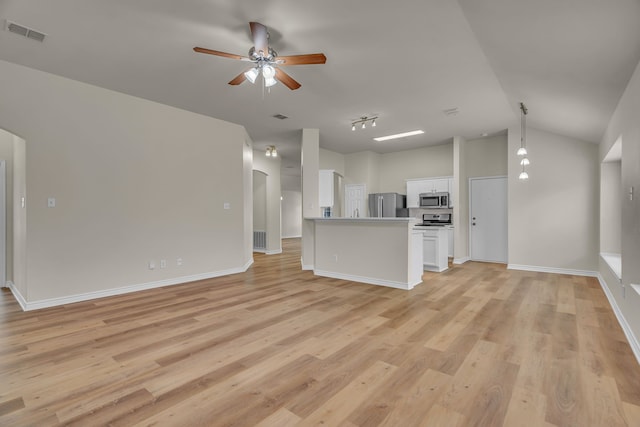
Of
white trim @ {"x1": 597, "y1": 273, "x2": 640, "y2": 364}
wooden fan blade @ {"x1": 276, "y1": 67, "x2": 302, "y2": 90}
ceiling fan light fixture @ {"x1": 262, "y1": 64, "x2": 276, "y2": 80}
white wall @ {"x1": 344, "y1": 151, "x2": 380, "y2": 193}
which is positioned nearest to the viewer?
white trim @ {"x1": 597, "y1": 273, "x2": 640, "y2": 364}

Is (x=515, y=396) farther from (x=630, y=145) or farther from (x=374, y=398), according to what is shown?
(x=630, y=145)

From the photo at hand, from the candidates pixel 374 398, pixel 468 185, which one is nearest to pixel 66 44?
pixel 374 398

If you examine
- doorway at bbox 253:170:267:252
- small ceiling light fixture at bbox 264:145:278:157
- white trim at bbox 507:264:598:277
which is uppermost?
small ceiling light fixture at bbox 264:145:278:157

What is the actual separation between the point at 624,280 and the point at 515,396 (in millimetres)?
2350

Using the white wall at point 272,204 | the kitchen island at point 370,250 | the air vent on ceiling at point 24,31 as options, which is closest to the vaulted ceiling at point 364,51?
the air vent on ceiling at point 24,31

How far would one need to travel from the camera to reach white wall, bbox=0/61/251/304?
3.73 metres

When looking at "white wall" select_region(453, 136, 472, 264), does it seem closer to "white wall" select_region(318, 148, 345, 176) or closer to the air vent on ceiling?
"white wall" select_region(318, 148, 345, 176)

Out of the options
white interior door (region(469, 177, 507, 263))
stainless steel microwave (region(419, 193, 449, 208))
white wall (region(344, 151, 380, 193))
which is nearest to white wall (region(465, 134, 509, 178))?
white interior door (region(469, 177, 507, 263))

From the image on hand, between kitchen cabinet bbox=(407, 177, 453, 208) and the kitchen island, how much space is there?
3087 millimetres

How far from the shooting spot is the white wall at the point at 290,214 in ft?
47.3

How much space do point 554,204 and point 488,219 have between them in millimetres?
1456


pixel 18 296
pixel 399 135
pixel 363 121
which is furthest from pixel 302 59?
pixel 18 296

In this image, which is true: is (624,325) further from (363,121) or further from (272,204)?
(272,204)

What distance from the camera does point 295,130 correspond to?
6.43 m
